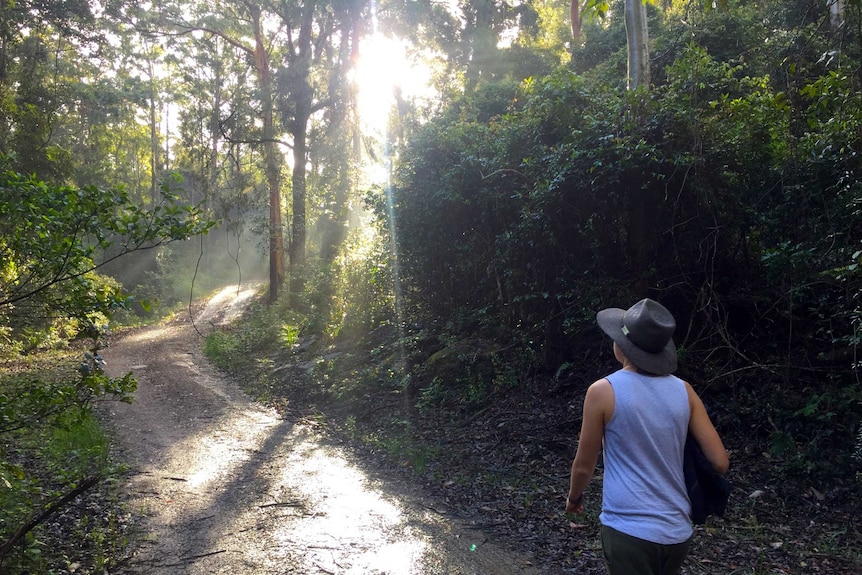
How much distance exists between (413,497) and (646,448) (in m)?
4.37

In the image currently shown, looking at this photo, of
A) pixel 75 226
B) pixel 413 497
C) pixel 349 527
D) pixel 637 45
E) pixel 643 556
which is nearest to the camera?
pixel 643 556

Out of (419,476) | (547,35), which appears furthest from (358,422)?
(547,35)

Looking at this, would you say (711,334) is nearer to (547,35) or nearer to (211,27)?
(211,27)

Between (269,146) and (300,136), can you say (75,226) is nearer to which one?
(300,136)

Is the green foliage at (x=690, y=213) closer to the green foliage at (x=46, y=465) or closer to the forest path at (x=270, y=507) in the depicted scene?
the forest path at (x=270, y=507)

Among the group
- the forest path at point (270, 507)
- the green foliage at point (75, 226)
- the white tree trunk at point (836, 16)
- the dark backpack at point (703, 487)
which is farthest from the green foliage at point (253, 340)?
the dark backpack at point (703, 487)

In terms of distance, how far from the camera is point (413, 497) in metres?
6.44

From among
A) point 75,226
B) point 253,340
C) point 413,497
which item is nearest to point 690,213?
point 413,497

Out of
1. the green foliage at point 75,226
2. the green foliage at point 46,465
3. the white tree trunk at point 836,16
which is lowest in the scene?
the green foliage at point 46,465

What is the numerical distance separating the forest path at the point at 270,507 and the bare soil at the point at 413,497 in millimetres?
20

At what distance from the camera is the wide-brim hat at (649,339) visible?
258 centimetres

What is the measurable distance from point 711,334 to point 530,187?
3.49 m

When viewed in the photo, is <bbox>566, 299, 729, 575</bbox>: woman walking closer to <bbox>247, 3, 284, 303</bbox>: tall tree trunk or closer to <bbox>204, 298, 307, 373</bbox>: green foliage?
<bbox>204, 298, 307, 373</bbox>: green foliage

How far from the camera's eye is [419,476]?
281 inches
